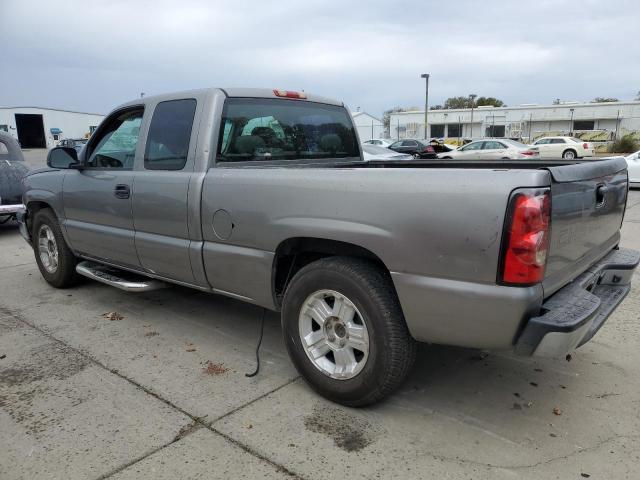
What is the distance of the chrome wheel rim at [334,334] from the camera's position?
9.56 ft

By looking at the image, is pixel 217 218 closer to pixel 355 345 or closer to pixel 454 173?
pixel 355 345

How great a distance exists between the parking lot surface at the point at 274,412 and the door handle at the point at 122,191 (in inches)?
45.4

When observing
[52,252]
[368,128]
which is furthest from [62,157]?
[368,128]

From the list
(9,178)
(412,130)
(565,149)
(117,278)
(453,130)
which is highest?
(412,130)

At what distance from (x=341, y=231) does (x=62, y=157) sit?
10.9 ft

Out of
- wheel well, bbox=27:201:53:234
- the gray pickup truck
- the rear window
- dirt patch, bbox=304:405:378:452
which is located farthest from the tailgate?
wheel well, bbox=27:201:53:234

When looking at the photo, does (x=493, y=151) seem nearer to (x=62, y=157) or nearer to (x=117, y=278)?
(x=62, y=157)

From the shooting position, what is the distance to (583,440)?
2.72 m

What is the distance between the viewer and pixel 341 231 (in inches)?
110

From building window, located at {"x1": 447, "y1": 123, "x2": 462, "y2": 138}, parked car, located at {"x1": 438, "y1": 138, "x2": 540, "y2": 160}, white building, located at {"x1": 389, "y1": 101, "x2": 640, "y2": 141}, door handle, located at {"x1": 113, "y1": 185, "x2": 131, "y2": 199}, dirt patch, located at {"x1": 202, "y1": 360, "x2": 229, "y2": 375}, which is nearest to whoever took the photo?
dirt patch, located at {"x1": 202, "y1": 360, "x2": 229, "y2": 375}

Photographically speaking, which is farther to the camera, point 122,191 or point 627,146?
point 627,146

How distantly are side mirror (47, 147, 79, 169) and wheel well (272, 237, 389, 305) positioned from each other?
2611 mm

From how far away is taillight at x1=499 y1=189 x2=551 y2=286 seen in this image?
2283 millimetres

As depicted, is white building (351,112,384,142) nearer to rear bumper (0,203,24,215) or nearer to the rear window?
rear bumper (0,203,24,215)
